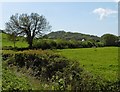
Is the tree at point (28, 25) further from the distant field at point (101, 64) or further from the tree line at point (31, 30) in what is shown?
the distant field at point (101, 64)

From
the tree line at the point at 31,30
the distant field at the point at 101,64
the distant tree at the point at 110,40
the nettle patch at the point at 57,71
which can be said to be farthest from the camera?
the distant tree at the point at 110,40

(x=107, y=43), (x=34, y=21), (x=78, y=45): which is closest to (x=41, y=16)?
(x=34, y=21)

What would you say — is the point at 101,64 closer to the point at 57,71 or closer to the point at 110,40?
the point at 57,71

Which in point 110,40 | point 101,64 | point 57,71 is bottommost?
point 57,71

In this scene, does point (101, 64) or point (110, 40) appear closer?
point (101, 64)

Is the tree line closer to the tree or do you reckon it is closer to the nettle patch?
the tree

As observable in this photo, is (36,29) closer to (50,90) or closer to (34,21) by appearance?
(34,21)

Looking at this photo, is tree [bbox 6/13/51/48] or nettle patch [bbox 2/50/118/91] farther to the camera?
→ tree [bbox 6/13/51/48]

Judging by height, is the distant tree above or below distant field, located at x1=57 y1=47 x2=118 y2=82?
above

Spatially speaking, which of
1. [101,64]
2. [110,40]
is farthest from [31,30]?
[101,64]

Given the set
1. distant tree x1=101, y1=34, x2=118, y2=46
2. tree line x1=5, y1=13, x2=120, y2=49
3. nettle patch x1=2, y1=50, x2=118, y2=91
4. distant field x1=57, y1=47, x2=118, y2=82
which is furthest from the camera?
distant tree x1=101, y1=34, x2=118, y2=46

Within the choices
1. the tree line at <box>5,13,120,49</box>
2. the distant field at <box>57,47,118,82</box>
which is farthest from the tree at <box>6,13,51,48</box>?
the distant field at <box>57,47,118,82</box>

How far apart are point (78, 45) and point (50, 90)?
50.6 meters

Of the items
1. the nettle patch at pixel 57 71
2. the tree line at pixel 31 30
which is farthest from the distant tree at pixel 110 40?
the nettle patch at pixel 57 71
